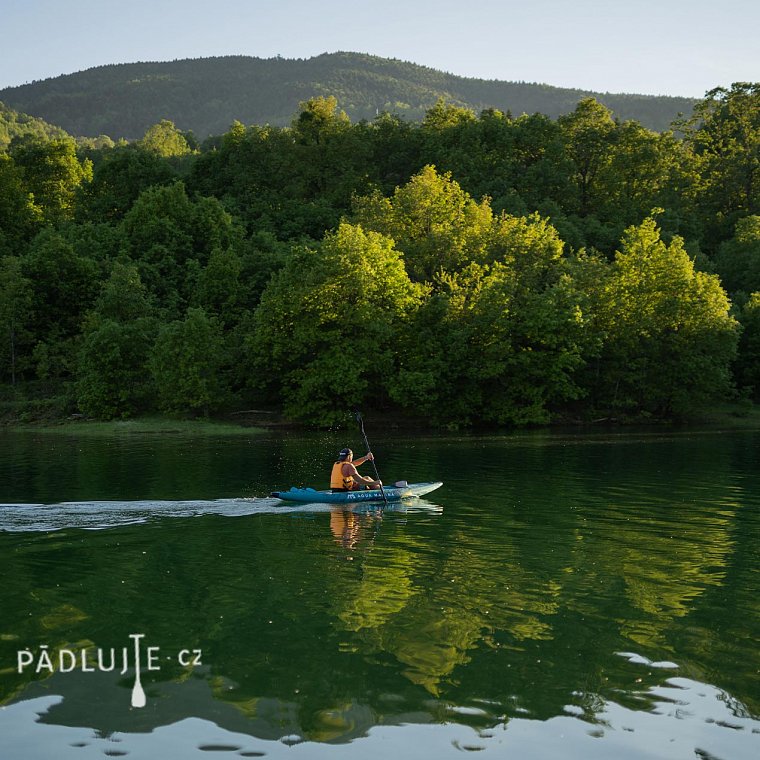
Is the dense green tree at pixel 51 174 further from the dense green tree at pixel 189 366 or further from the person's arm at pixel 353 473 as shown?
the person's arm at pixel 353 473

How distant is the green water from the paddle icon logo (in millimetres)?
77

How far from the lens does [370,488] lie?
28359mm

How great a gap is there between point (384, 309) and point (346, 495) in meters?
34.2

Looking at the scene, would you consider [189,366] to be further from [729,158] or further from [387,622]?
[729,158]

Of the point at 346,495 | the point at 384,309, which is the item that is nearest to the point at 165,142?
the point at 384,309

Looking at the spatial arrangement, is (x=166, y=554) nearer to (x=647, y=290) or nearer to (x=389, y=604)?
(x=389, y=604)

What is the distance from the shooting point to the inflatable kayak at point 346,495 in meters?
27.0

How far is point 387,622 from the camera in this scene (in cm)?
1471

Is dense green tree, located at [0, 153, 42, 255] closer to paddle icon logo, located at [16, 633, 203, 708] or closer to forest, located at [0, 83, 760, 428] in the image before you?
forest, located at [0, 83, 760, 428]

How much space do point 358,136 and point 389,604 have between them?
302 feet

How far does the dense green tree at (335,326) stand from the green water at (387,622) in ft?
92.2

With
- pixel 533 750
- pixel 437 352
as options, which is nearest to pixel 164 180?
pixel 437 352

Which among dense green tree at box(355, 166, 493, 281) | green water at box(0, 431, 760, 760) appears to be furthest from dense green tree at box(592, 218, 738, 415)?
green water at box(0, 431, 760, 760)

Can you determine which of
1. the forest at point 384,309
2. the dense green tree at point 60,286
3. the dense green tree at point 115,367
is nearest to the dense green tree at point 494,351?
the forest at point 384,309
